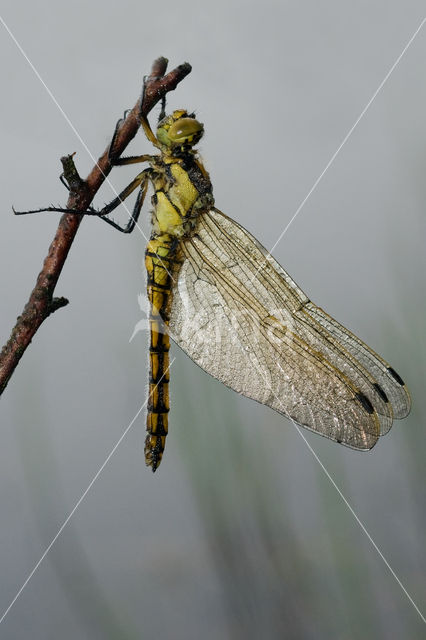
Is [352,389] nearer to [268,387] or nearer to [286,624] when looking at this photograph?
[268,387]

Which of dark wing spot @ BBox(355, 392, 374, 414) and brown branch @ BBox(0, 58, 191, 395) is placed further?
dark wing spot @ BBox(355, 392, 374, 414)

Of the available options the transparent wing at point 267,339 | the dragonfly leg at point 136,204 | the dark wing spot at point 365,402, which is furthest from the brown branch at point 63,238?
the dark wing spot at point 365,402

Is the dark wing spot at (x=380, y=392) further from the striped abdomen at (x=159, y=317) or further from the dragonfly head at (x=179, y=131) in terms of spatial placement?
the dragonfly head at (x=179, y=131)

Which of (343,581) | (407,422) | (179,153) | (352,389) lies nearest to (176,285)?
(179,153)

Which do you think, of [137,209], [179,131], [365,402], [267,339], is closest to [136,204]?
[137,209]

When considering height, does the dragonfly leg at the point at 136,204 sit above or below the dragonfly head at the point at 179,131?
below

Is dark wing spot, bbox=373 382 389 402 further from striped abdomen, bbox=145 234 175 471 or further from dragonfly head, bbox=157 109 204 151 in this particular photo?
dragonfly head, bbox=157 109 204 151

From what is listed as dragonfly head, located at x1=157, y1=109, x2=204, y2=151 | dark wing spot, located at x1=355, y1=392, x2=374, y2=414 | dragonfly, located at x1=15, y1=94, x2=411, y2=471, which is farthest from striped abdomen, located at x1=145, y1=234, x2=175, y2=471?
dark wing spot, located at x1=355, y1=392, x2=374, y2=414
